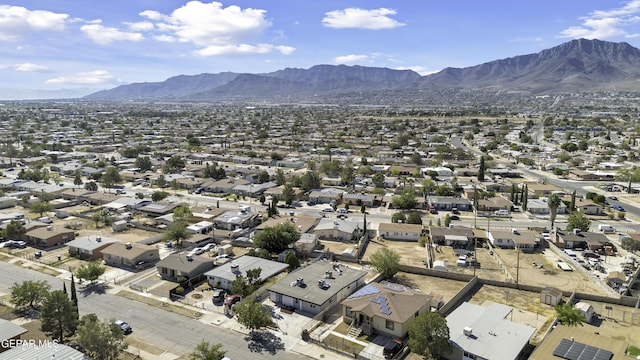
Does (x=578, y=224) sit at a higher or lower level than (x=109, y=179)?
lower

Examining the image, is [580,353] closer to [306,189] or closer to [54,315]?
[54,315]

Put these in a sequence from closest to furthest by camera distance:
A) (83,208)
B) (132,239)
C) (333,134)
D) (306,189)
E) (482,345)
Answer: (482,345) < (132,239) < (83,208) < (306,189) < (333,134)

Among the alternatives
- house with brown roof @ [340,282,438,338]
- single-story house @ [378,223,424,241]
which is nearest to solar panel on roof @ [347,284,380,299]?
house with brown roof @ [340,282,438,338]

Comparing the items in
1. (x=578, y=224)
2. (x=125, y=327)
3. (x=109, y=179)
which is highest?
(x=109, y=179)

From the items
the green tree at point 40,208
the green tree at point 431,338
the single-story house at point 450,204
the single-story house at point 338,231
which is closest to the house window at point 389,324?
the green tree at point 431,338

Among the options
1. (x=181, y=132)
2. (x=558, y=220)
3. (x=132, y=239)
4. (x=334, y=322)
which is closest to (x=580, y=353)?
(x=334, y=322)

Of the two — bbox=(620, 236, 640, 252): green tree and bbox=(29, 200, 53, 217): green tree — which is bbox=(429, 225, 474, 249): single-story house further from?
bbox=(29, 200, 53, 217): green tree

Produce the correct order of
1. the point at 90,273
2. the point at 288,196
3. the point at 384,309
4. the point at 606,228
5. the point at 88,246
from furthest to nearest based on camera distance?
the point at 288,196
the point at 606,228
the point at 88,246
the point at 90,273
the point at 384,309

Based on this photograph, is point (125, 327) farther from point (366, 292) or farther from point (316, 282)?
point (366, 292)

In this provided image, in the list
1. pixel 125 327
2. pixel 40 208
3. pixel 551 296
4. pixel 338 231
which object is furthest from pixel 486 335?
pixel 40 208
